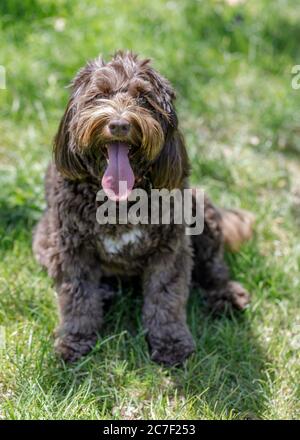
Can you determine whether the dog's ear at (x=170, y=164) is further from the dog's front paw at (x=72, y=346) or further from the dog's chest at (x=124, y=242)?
the dog's front paw at (x=72, y=346)

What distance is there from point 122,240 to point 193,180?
165 cm

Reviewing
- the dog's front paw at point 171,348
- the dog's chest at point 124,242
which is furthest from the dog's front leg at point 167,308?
the dog's chest at point 124,242

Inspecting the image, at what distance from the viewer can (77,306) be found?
415 centimetres

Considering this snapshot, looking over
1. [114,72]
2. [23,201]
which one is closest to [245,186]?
[23,201]

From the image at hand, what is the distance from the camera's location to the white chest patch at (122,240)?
4.01 meters

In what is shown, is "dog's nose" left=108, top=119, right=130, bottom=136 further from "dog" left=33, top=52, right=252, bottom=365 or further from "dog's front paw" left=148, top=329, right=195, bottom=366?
"dog's front paw" left=148, top=329, right=195, bottom=366

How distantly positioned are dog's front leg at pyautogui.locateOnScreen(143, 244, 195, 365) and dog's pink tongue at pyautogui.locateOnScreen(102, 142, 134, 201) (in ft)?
2.02

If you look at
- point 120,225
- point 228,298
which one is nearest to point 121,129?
point 120,225

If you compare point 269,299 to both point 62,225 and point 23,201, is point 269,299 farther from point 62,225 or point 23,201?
point 23,201

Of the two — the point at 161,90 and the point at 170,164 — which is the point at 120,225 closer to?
the point at 170,164

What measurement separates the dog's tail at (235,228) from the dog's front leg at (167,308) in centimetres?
73
